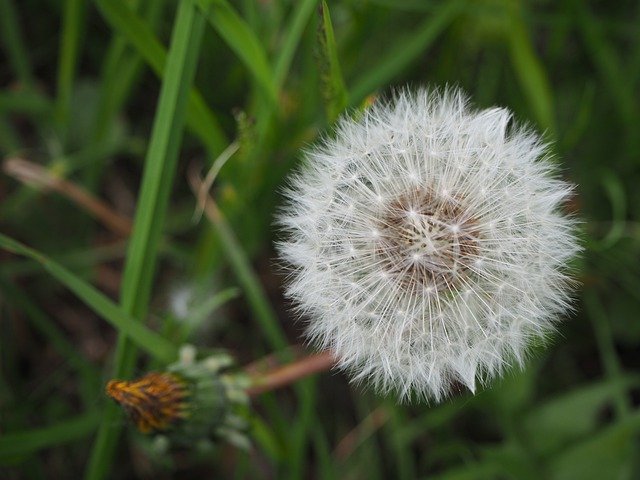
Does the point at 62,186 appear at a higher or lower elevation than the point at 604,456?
higher

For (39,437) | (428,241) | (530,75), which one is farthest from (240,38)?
(39,437)

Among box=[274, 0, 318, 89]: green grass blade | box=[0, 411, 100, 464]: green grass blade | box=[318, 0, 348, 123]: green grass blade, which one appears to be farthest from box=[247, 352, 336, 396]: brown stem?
box=[274, 0, 318, 89]: green grass blade

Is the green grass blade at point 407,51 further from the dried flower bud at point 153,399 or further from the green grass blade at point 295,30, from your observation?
the dried flower bud at point 153,399

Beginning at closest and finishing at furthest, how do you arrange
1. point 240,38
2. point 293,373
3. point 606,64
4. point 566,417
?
1. point 240,38
2. point 293,373
3. point 566,417
4. point 606,64

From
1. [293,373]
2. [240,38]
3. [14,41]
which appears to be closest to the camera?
[240,38]

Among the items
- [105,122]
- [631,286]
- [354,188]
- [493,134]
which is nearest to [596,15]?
[631,286]

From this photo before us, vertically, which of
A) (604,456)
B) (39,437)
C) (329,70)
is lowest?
(604,456)

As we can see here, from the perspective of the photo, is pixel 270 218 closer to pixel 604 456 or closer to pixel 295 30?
pixel 295 30
